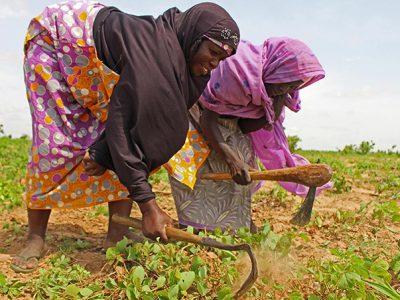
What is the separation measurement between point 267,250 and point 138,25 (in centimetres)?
136

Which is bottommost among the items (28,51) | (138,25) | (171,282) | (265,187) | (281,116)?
(265,187)

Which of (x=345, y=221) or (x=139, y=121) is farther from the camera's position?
(x=345, y=221)

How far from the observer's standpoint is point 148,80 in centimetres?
262

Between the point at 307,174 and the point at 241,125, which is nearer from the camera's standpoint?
the point at 307,174

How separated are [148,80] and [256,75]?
99cm

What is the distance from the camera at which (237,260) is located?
2.79 meters

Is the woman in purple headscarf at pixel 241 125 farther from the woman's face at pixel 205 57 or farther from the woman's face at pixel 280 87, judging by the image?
the woman's face at pixel 205 57

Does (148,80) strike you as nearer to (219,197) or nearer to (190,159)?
(190,159)

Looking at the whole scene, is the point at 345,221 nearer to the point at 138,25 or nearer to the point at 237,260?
the point at 237,260

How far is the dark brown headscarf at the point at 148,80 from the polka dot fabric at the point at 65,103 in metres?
0.16

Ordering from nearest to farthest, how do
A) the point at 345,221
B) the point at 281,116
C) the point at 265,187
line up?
the point at 281,116 → the point at 345,221 → the point at 265,187

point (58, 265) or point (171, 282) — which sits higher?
point (171, 282)

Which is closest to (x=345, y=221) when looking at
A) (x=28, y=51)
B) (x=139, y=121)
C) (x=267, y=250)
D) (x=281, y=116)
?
(x=281, y=116)

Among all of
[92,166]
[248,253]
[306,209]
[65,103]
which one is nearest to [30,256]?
[92,166]
